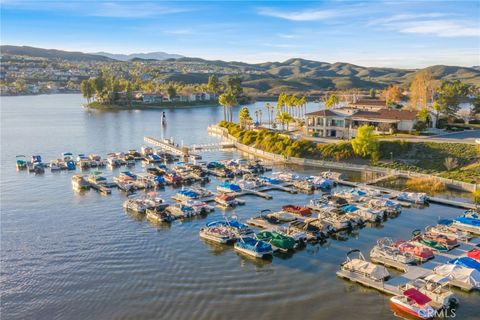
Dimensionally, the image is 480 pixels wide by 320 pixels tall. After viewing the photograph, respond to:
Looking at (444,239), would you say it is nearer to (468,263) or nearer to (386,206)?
(468,263)

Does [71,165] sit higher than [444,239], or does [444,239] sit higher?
[444,239]

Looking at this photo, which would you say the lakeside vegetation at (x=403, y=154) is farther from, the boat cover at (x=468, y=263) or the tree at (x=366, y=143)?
the boat cover at (x=468, y=263)

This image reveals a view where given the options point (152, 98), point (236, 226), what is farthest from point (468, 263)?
point (152, 98)

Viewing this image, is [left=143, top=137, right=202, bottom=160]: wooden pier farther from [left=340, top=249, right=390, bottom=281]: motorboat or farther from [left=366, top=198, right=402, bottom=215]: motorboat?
[left=340, top=249, right=390, bottom=281]: motorboat

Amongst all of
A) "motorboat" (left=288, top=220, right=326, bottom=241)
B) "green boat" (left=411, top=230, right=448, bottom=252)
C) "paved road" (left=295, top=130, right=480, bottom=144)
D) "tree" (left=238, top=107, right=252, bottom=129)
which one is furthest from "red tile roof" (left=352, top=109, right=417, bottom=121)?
"green boat" (left=411, top=230, right=448, bottom=252)

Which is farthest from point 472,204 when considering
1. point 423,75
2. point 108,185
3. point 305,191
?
point 423,75

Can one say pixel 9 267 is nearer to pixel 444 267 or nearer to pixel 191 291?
pixel 191 291
